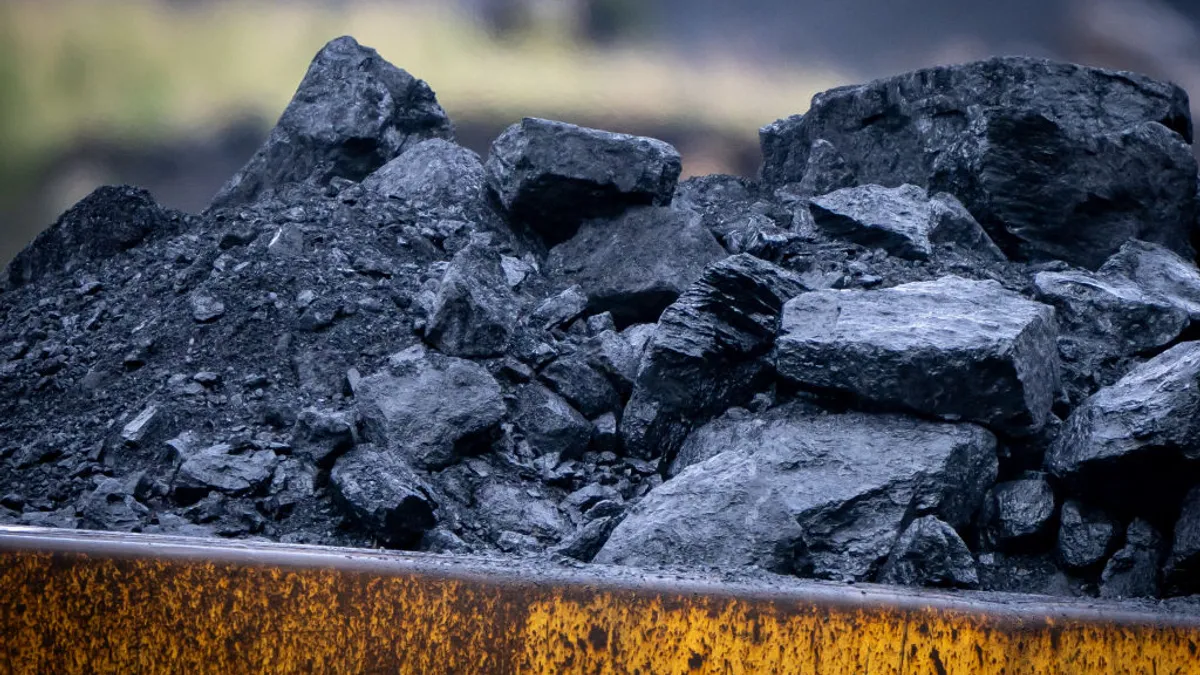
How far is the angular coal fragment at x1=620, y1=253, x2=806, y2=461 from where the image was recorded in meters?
3.66

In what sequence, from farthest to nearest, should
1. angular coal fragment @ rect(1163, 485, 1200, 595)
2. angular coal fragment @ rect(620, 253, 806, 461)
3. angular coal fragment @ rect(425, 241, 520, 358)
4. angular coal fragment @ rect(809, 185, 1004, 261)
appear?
angular coal fragment @ rect(809, 185, 1004, 261)
angular coal fragment @ rect(425, 241, 520, 358)
angular coal fragment @ rect(620, 253, 806, 461)
angular coal fragment @ rect(1163, 485, 1200, 595)

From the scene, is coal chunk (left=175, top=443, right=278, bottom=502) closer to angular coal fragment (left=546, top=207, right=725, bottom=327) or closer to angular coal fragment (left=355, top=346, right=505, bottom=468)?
angular coal fragment (left=355, top=346, right=505, bottom=468)

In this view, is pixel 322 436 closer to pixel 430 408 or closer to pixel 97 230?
pixel 430 408

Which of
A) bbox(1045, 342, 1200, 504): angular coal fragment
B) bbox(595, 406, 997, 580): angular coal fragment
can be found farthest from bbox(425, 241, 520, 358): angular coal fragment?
bbox(1045, 342, 1200, 504): angular coal fragment

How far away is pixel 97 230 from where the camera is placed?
5.34 meters

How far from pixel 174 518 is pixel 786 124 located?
452cm

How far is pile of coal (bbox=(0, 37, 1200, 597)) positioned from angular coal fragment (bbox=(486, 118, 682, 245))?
0.02 meters

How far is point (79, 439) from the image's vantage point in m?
3.72

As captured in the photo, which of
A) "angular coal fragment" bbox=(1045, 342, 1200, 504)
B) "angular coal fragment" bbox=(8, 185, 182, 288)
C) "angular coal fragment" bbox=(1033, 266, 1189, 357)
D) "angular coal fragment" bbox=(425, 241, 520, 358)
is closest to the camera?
"angular coal fragment" bbox=(1045, 342, 1200, 504)

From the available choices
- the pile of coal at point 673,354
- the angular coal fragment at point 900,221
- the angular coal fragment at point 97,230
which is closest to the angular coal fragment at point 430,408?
the pile of coal at point 673,354

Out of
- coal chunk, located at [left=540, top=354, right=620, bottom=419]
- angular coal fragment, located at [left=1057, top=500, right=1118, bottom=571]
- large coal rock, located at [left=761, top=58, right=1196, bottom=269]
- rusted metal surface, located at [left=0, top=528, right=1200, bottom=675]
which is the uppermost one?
large coal rock, located at [left=761, top=58, right=1196, bottom=269]

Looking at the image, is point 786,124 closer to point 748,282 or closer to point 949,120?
point 949,120

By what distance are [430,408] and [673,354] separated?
2.96 feet

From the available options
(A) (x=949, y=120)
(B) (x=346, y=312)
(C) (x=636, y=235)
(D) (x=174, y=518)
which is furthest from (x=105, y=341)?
(A) (x=949, y=120)
